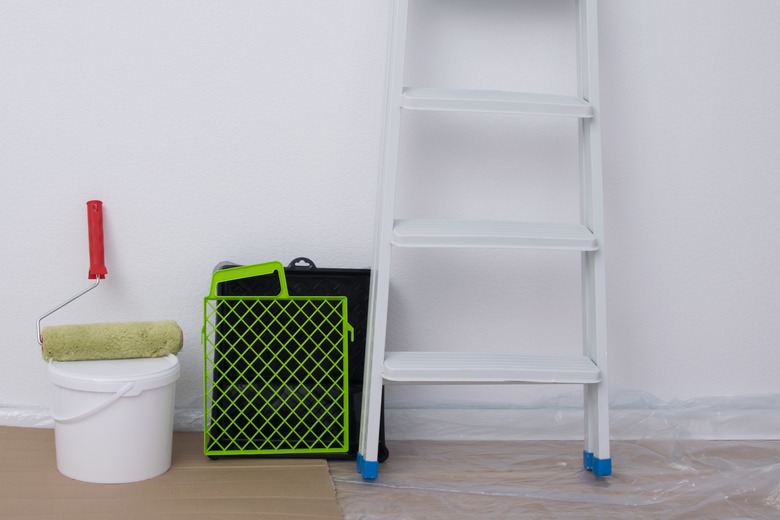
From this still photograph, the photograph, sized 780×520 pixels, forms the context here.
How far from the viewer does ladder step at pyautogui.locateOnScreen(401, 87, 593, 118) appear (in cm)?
130

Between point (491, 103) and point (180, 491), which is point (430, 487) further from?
point (491, 103)

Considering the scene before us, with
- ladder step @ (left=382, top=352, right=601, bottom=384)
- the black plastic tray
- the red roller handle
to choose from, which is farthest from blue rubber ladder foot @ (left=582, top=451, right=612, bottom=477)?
the red roller handle

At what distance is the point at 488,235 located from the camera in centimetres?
130

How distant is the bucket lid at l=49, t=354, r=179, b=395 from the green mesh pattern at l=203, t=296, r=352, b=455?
4.3 inches

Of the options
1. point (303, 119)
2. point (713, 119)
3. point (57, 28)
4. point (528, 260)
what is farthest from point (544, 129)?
point (57, 28)

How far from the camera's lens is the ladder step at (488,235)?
1.29 m

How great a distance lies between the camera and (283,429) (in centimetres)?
142

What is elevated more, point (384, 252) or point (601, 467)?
point (384, 252)

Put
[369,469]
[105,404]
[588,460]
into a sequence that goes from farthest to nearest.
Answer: [588,460], [369,469], [105,404]

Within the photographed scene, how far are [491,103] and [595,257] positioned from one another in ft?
1.14

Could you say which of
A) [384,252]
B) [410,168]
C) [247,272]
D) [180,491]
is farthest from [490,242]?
[180,491]

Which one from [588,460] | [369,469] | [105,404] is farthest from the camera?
[588,460]

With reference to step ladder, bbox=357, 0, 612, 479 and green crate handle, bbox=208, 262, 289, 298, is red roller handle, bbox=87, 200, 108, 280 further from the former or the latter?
step ladder, bbox=357, 0, 612, 479

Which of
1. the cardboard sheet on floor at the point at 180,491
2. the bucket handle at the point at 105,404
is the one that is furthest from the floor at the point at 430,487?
the bucket handle at the point at 105,404
